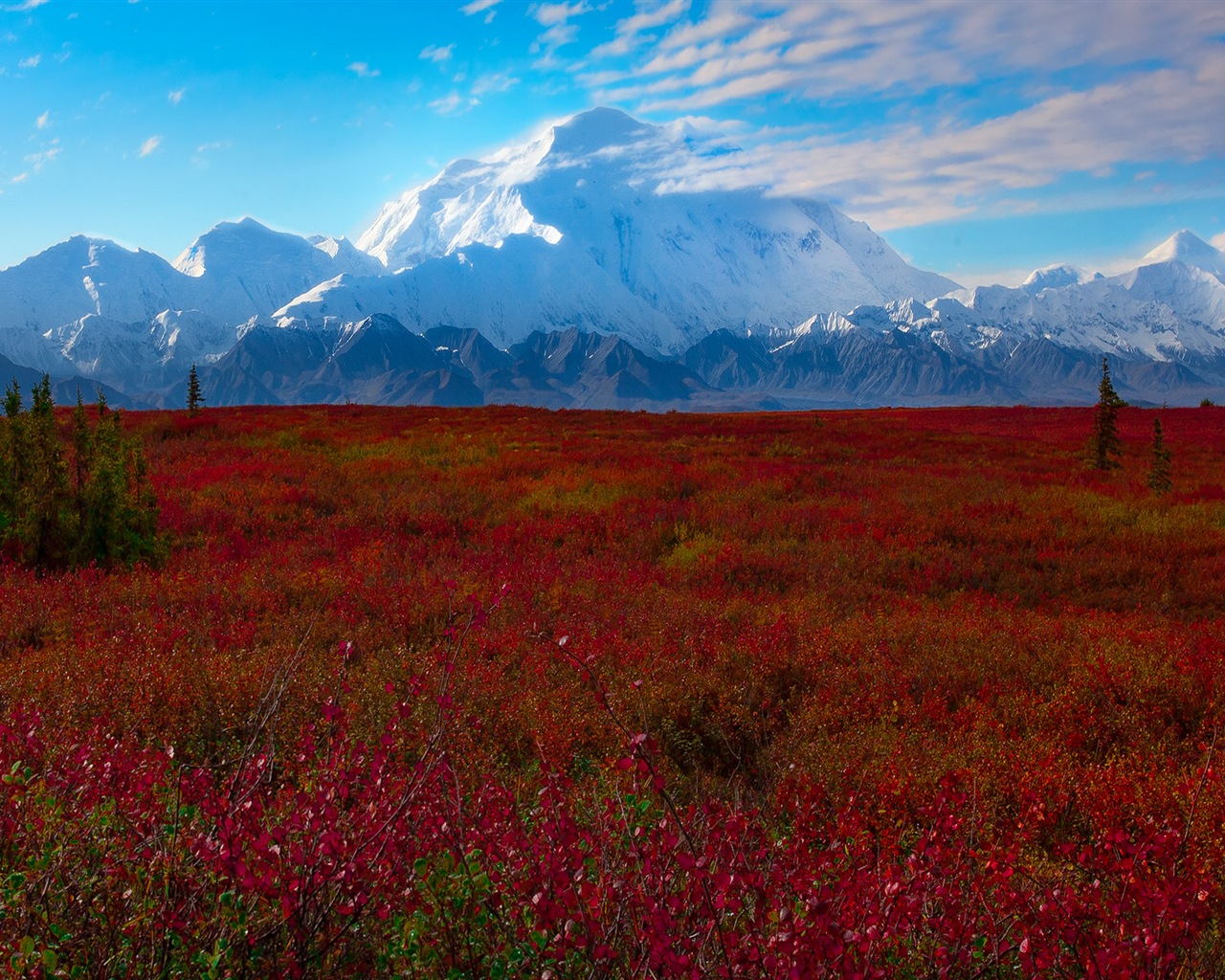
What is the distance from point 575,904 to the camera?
2.48 m

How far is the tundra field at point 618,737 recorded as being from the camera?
2.73m

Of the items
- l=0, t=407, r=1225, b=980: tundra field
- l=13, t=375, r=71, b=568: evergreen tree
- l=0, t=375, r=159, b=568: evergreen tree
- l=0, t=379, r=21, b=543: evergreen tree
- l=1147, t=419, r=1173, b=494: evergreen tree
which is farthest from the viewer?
l=1147, t=419, r=1173, b=494: evergreen tree

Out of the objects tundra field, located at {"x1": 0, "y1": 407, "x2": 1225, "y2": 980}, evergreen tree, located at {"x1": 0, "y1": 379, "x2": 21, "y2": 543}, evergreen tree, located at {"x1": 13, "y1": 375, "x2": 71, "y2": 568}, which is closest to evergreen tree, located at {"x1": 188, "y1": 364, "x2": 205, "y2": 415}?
tundra field, located at {"x1": 0, "y1": 407, "x2": 1225, "y2": 980}

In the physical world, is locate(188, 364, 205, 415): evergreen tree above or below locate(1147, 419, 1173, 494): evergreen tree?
above

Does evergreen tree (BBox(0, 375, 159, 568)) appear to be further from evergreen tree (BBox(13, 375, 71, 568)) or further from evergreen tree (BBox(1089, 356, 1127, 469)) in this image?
evergreen tree (BBox(1089, 356, 1127, 469))

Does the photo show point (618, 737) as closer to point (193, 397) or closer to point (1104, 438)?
point (1104, 438)

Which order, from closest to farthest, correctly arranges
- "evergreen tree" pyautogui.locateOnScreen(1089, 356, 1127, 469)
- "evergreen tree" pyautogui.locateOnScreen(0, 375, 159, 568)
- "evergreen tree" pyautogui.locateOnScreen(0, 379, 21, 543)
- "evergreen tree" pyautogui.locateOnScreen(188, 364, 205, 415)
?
"evergreen tree" pyautogui.locateOnScreen(0, 375, 159, 568) → "evergreen tree" pyautogui.locateOnScreen(0, 379, 21, 543) → "evergreen tree" pyautogui.locateOnScreen(1089, 356, 1127, 469) → "evergreen tree" pyautogui.locateOnScreen(188, 364, 205, 415)

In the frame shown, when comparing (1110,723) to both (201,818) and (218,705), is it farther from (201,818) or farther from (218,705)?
(218,705)

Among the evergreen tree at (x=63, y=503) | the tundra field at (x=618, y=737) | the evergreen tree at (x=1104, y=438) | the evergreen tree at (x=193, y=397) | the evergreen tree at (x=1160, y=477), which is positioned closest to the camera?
the tundra field at (x=618, y=737)

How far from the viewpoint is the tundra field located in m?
2.73

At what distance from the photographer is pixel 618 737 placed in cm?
570

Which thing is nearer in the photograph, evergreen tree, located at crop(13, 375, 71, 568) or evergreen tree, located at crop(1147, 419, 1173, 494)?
evergreen tree, located at crop(13, 375, 71, 568)

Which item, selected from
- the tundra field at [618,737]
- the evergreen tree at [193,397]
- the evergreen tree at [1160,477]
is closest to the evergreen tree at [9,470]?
the tundra field at [618,737]

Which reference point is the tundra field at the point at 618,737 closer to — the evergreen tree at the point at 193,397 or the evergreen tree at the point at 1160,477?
the evergreen tree at the point at 1160,477
